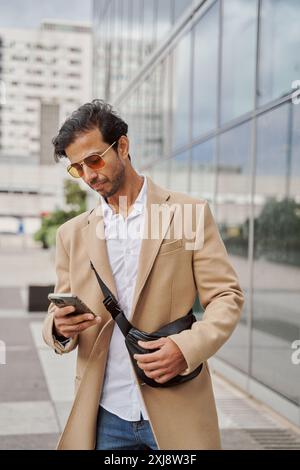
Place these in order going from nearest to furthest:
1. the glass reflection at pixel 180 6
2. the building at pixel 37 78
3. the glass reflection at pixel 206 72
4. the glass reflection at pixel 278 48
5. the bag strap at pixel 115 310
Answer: the bag strap at pixel 115 310
the glass reflection at pixel 278 48
the glass reflection at pixel 206 72
the glass reflection at pixel 180 6
the building at pixel 37 78

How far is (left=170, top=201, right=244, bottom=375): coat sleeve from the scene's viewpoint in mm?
2078

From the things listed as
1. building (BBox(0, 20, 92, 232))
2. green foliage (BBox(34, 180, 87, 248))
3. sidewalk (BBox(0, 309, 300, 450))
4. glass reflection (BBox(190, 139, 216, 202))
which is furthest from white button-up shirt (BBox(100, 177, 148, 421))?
building (BBox(0, 20, 92, 232))

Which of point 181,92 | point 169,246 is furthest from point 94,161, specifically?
point 181,92

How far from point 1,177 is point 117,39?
250 ft

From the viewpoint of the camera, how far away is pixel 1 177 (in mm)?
96250

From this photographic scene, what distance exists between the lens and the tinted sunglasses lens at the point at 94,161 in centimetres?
221

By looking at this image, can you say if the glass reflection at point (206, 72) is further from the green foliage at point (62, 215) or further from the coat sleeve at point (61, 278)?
the green foliage at point (62, 215)

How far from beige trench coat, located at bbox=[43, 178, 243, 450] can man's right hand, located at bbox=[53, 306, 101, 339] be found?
0.09 meters

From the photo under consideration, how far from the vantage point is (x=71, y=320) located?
2.14 m

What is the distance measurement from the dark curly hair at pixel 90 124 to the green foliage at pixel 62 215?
3264cm

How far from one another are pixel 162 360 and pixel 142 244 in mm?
385

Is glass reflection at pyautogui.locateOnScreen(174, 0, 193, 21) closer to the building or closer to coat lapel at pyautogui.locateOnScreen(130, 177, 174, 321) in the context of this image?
coat lapel at pyautogui.locateOnScreen(130, 177, 174, 321)

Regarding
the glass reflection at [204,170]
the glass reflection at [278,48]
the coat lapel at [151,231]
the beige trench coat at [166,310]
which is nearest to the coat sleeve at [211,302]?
the beige trench coat at [166,310]

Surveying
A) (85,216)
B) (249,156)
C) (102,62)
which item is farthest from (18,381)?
(102,62)
